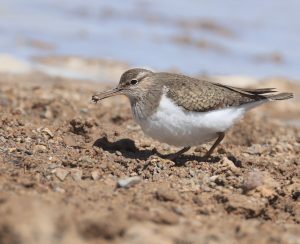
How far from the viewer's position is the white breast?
7812 mm

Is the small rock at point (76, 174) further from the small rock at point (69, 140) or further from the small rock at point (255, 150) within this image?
the small rock at point (255, 150)

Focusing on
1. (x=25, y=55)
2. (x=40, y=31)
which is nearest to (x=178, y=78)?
(x=25, y=55)

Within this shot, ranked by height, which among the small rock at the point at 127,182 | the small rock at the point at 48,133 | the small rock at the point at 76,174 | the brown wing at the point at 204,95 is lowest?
the small rock at the point at 76,174

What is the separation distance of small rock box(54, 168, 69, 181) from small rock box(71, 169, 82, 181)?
73 mm

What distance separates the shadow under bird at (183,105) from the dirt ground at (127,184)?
356 millimetres

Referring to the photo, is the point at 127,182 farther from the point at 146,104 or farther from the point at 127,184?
the point at 146,104

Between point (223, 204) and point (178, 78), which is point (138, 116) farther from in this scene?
point (223, 204)

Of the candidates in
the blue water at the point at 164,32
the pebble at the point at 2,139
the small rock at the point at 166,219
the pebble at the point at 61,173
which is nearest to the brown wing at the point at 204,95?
the pebble at the point at 61,173

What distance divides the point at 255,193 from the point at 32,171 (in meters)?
2.33

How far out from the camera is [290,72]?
66.2ft

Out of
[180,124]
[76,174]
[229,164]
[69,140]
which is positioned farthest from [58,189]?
[229,164]

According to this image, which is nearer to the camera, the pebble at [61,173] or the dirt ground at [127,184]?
the dirt ground at [127,184]

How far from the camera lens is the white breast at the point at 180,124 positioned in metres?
7.81

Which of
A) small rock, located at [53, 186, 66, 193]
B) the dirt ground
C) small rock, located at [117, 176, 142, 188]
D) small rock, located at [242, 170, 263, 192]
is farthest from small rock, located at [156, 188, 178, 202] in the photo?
small rock, located at [242, 170, 263, 192]
